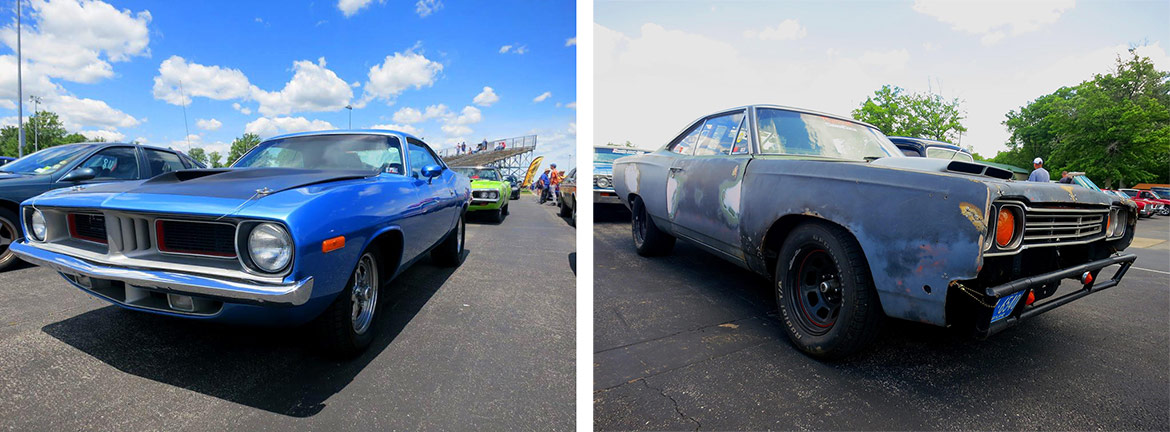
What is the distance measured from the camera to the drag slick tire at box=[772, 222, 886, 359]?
2.33 metres

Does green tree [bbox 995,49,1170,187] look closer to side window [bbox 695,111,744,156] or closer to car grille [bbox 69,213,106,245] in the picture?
side window [bbox 695,111,744,156]

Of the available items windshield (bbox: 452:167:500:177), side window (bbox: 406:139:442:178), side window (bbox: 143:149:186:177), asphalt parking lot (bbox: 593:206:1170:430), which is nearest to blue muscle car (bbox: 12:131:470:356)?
side window (bbox: 406:139:442:178)

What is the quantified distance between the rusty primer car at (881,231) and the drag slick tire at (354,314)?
230 cm

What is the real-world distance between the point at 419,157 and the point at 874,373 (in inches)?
145

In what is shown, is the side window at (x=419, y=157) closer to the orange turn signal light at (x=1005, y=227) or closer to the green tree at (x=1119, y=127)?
the orange turn signal light at (x=1005, y=227)

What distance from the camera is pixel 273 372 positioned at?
2.39 meters

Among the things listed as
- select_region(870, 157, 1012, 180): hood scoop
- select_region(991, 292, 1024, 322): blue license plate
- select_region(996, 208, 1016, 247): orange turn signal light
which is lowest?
select_region(991, 292, 1024, 322): blue license plate

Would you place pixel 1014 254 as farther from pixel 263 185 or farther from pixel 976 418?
pixel 263 185

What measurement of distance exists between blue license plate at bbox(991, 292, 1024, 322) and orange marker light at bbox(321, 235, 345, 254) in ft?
9.47

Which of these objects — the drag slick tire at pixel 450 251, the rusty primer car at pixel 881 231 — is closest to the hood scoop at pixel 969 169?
the rusty primer car at pixel 881 231

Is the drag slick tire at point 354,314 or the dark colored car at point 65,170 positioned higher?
the dark colored car at point 65,170

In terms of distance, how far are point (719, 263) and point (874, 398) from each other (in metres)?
2.66

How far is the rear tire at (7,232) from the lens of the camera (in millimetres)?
4237

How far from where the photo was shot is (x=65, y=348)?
2.55 m
